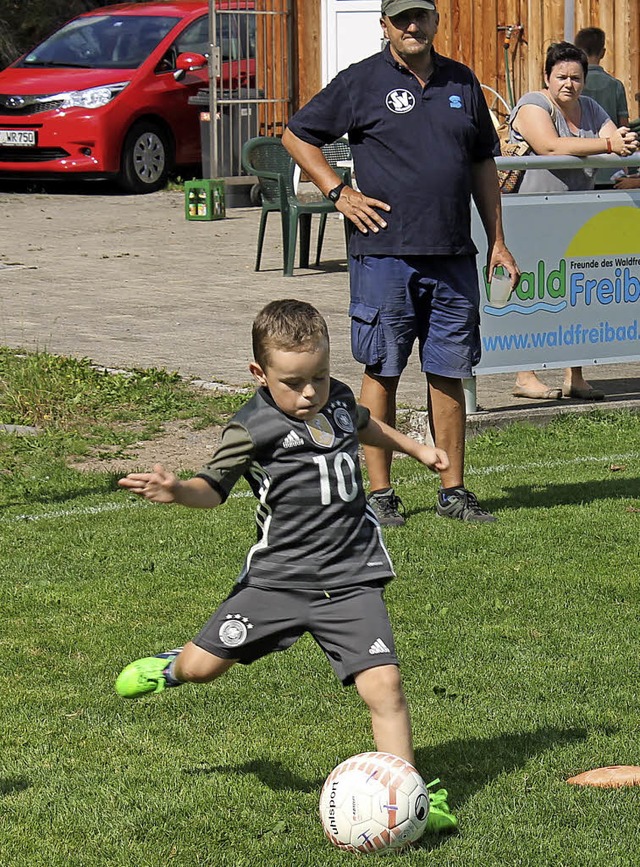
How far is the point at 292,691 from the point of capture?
4906 millimetres

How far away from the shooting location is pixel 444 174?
6.66m

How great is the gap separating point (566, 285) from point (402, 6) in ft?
9.67

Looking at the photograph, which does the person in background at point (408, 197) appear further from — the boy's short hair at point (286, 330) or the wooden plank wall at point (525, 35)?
the wooden plank wall at point (525, 35)

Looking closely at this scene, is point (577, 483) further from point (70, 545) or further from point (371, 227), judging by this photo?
point (70, 545)

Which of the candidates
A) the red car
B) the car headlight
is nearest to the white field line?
the red car

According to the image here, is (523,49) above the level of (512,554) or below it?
above

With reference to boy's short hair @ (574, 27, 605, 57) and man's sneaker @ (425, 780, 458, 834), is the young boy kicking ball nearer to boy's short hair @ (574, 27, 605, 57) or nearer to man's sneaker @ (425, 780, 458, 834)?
man's sneaker @ (425, 780, 458, 834)

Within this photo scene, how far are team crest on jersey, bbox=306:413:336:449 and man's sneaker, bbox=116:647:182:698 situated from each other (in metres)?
0.72

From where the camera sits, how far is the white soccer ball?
3.75 metres

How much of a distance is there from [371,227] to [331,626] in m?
3.01

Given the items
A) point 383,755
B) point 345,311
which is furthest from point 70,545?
point 345,311

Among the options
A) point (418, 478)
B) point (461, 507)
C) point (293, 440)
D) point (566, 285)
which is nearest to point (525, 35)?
point (566, 285)

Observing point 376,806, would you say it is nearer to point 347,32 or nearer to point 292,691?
point 292,691

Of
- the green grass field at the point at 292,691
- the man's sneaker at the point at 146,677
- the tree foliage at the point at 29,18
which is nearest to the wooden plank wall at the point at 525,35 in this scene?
the green grass field at the point at 292,691
